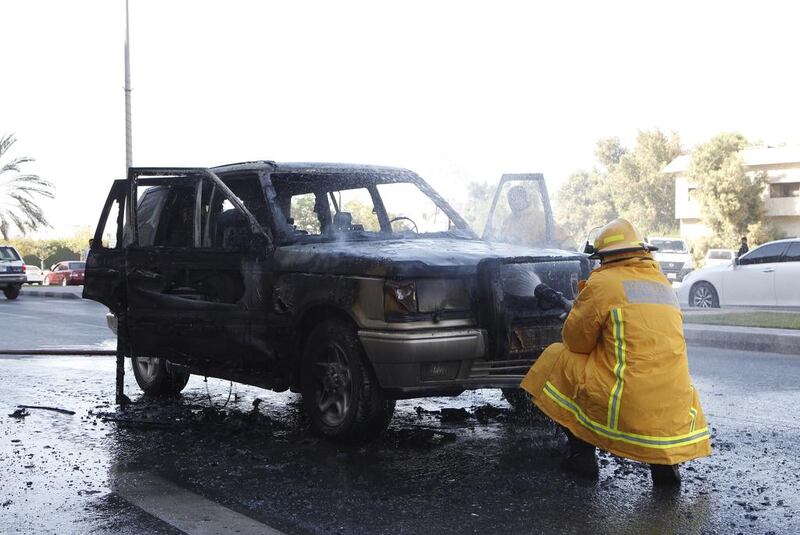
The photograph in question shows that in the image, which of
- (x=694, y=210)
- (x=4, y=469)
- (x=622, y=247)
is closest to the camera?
(x=622, y=247)

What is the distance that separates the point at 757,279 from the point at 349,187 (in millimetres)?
13093

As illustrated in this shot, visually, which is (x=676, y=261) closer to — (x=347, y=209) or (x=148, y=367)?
(x=148, y=367)

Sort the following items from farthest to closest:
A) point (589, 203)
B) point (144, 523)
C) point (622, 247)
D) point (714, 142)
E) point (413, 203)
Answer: point (589, 203) → point (714, 142) → point (413, 203) → point (622, 247) → point (144, 523)

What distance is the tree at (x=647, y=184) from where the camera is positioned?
71.1 metres

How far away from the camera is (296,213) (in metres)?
6.99

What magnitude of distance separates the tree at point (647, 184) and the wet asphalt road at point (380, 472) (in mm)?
64859

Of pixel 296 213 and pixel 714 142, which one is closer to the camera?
pixel 296 213

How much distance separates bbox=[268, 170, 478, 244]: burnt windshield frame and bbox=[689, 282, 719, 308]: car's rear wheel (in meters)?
12.6

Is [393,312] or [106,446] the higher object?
[393,312]

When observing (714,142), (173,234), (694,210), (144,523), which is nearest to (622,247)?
(144,523)

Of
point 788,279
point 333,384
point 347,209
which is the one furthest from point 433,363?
point 788,279

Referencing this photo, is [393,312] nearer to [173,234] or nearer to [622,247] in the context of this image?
[622,247]

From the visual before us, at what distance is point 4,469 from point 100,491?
874 mm

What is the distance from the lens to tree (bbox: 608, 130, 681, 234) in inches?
2800
